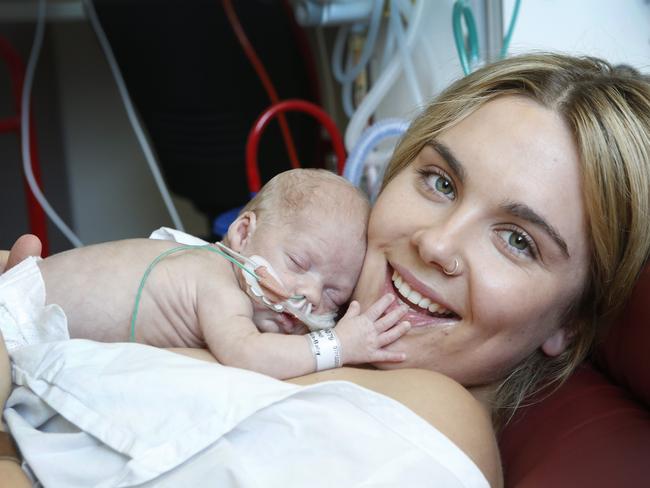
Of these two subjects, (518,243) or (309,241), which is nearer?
(518,243)

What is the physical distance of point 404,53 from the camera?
1950mm

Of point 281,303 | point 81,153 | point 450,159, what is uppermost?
point 450,159

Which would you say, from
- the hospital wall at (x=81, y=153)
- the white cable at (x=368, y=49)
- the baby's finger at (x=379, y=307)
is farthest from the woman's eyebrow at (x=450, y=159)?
the hospital wall at (x=81, y=153)

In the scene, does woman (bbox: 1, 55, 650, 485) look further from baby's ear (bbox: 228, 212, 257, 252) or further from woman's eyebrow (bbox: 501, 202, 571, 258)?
baby's ear (bbox: 228, 212, 257, 252)

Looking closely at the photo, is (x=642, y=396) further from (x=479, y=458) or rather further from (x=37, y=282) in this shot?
(x=37, y=282)

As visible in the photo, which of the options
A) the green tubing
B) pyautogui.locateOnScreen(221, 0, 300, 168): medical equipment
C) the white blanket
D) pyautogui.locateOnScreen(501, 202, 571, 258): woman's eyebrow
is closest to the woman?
pyautogui.locateOnScreen(501, 202, 571, 258): woman's eyebrow

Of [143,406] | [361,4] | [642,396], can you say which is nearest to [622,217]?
[642,396]

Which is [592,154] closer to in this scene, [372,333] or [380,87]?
[372,333]

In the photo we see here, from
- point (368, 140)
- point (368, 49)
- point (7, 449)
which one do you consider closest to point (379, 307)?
point (7, 449)

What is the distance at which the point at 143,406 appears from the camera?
892mm

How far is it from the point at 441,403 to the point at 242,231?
0.48m

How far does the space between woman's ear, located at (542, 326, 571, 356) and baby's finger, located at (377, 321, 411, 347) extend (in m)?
Result: 0.27

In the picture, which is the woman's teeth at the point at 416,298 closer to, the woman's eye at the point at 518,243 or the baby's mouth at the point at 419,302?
the baby's mouth at the point at 419,302

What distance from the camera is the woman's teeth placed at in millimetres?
1115
